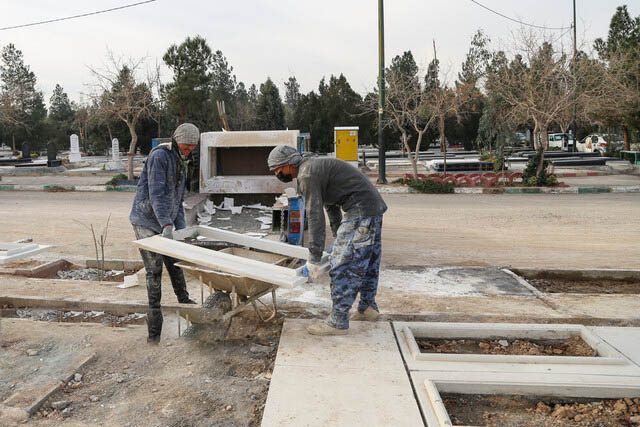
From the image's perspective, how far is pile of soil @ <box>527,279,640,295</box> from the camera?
7.02 meters

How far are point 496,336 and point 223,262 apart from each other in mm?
2380

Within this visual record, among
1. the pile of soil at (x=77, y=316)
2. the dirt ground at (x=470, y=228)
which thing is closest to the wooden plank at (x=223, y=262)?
the pile of soil at (x=77, y=316)

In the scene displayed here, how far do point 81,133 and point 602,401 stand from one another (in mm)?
49913

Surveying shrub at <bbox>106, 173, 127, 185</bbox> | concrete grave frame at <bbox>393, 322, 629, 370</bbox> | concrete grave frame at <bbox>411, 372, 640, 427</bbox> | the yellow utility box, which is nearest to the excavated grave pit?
concrete grave frame at <bbox>393, 322, 629, 370</bbox>

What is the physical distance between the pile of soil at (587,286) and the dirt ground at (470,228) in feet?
1.74

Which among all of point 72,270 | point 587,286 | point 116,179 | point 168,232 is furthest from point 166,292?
point 116,179

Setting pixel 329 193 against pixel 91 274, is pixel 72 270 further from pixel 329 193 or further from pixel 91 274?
pixel 329 193

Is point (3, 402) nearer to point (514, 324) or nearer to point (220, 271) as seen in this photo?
point (220, 271)

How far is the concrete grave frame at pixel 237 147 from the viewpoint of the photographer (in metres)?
8.65

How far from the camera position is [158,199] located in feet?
16.2

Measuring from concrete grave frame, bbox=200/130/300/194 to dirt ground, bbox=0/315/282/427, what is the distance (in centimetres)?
362

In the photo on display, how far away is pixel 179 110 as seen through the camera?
32094 millimetres

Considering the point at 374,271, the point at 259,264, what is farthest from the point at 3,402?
the point at 374,271

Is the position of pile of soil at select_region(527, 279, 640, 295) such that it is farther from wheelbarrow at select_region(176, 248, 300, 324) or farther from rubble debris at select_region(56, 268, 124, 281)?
rubble debris at select_region(56, 268, 124, 281)
